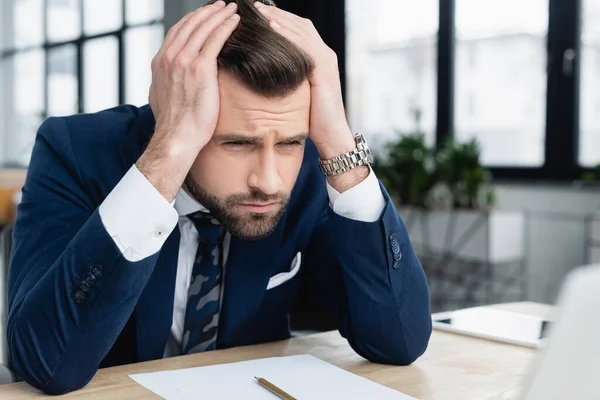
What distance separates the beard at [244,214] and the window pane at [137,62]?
595 cm

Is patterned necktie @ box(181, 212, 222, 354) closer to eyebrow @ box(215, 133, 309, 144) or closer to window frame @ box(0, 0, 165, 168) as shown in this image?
eyebrow @ box(215, 133, 309, 144)

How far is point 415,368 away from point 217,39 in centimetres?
63

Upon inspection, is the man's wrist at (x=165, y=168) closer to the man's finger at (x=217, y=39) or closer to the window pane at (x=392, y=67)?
the man's finger at (x=217, y=39)

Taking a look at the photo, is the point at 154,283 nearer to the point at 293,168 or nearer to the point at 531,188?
the point at 293,168

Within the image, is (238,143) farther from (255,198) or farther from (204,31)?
(204,31)

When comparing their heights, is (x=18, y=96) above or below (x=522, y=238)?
above

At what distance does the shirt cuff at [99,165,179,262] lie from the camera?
1.02 m

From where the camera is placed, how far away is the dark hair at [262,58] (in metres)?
1.19

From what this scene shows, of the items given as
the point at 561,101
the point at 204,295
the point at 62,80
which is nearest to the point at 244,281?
the point at 204,295

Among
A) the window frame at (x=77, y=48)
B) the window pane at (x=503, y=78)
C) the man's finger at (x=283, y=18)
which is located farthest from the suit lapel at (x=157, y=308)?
the window frame at (x=77, y=48)

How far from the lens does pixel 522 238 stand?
3.89m

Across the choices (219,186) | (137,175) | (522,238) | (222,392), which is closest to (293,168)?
(219,186)

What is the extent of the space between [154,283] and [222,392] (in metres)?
0.33

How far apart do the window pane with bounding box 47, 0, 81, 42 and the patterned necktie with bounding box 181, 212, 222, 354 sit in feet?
24.1
